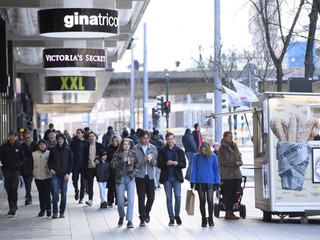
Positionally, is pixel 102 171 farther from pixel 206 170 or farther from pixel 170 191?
pixel 206 170

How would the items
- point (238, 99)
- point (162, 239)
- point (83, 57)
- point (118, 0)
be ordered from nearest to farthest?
point (162, 239), point (238, 99), point (83, 57), point (118, 0)

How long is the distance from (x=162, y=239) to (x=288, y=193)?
12.1 feet

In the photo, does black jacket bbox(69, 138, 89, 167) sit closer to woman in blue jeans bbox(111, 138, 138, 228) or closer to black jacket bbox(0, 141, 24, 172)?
black jacket bbox(0, 141, 24, 172)

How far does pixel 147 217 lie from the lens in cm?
1934

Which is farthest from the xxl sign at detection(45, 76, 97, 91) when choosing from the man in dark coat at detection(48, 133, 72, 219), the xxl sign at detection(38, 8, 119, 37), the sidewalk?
the man in dark coat at detection(48, 133, 72, 219)

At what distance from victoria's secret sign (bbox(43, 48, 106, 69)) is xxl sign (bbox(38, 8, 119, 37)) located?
344cm

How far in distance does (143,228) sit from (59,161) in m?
2.90

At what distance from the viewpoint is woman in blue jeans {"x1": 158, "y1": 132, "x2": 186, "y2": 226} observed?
18.8 metres

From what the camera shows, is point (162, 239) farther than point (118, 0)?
No

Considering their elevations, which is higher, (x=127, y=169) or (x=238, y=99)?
(x=238, y=99)

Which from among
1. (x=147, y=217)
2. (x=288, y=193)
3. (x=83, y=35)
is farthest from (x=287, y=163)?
(x=83, y=35)

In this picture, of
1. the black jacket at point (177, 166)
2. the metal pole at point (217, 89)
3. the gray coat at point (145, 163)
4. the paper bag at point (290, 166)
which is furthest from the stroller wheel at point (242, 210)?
the metal pole at point (217, 89)

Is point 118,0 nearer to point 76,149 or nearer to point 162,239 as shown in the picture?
point 76,149

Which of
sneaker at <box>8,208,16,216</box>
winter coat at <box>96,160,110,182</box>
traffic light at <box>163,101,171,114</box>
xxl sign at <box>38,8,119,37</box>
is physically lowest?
sneaker at <box>8,208,16,216</box>
